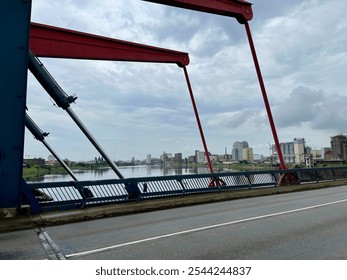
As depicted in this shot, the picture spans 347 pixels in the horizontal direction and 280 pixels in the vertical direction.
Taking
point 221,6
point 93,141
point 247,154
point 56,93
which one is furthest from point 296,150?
point 56,93

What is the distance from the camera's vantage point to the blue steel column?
26.4ft

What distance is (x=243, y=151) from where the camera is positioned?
110 meters

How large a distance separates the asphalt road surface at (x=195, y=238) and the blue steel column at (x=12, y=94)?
5.04ft

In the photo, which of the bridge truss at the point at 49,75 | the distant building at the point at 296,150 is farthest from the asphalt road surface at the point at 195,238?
the distant building at the point at 296,150

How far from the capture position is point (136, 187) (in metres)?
11.5

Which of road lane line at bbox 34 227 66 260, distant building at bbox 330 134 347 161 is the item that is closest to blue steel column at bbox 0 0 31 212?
road lane line at bbox 34 227 66 260

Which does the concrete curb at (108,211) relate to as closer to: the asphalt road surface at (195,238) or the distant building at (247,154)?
the asphalt road surface at (195,238)

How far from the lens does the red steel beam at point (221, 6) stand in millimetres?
13980

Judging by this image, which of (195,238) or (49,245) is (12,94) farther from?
(195,238)

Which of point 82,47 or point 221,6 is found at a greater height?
point 221,6

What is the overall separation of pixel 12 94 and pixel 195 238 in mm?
6508

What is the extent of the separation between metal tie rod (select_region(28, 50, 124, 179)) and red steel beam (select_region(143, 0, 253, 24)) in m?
5.70

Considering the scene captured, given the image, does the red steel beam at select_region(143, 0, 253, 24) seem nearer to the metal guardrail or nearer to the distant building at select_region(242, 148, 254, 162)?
the metal guardrail

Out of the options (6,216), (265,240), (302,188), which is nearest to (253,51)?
(302,188)
